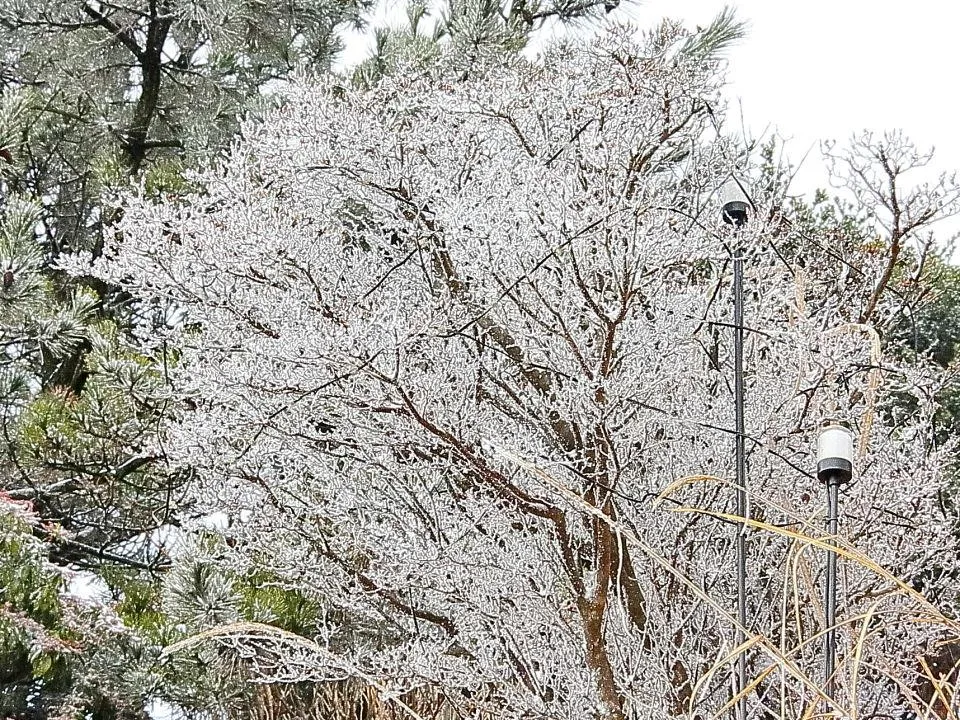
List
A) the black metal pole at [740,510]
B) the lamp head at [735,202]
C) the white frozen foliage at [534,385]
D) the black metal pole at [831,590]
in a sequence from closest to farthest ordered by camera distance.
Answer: the black metal pole at [831,590], the black metal pole at [740,510], the lamp head at [735,202], the white frozen foliage at [534,385]

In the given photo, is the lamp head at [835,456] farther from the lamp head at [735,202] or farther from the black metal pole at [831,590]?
the lamp head at [735,202]

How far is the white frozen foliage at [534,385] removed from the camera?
51.6 inches

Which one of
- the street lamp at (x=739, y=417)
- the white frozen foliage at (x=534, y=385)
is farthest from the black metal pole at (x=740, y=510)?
the white frozen foliage at (x=534, y=385)

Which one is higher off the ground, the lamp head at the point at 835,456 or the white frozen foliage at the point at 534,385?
the white frozen foliage at the point at 534,385

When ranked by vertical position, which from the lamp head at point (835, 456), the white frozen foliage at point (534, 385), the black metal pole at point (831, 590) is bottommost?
the black metal pole at point (831, 590)

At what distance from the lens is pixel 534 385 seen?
1.47 metres

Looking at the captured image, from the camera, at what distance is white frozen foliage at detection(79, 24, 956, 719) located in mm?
1312

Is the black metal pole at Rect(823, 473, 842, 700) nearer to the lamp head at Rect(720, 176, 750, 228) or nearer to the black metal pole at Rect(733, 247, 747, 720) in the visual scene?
the black metal pole at Rect(733, 247, 747, 720)

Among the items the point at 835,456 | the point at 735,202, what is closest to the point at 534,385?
the point at 735,202

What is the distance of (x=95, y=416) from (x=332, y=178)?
1.24m

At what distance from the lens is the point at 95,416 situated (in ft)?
7.84

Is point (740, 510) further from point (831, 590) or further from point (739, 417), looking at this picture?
point (831, 590)

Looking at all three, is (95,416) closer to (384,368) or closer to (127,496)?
(127,496)

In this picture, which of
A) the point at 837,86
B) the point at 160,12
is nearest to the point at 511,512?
the point at 837,86
